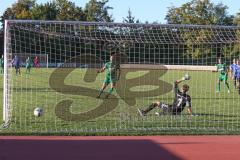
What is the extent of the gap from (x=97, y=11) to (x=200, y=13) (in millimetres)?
18906

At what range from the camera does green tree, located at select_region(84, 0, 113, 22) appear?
79500 mm

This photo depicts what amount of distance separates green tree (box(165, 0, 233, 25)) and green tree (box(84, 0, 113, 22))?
36.5ft

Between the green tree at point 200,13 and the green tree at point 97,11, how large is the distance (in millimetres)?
11120

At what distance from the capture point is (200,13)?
6981 centimetres

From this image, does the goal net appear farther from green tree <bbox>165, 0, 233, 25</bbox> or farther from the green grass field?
green tree <bbox>165, 0, 233, 25</bbox>

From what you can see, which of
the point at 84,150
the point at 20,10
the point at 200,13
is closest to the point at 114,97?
the point at 84,150

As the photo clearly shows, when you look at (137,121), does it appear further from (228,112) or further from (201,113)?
(228,112)

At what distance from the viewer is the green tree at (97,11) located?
261 ft

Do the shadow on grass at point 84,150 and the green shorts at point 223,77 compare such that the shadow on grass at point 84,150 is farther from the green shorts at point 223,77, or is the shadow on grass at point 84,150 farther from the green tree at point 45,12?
the green tree at point 45,12

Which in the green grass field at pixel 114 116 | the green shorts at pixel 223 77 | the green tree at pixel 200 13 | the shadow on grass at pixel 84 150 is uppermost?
the green tree at pixel 200 13

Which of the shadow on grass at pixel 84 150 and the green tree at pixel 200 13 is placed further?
the green tree at pixel 200 13

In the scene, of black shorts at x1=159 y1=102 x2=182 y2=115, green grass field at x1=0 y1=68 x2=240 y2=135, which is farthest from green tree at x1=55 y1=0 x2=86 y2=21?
black shorts at x1=159 y1=102 x2=182 y2=115

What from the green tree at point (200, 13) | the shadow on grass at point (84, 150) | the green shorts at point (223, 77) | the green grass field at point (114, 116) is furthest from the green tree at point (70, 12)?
the shadow on grass at point (84, 150)

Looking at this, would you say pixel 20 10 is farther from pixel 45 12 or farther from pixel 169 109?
pixel 169 109
